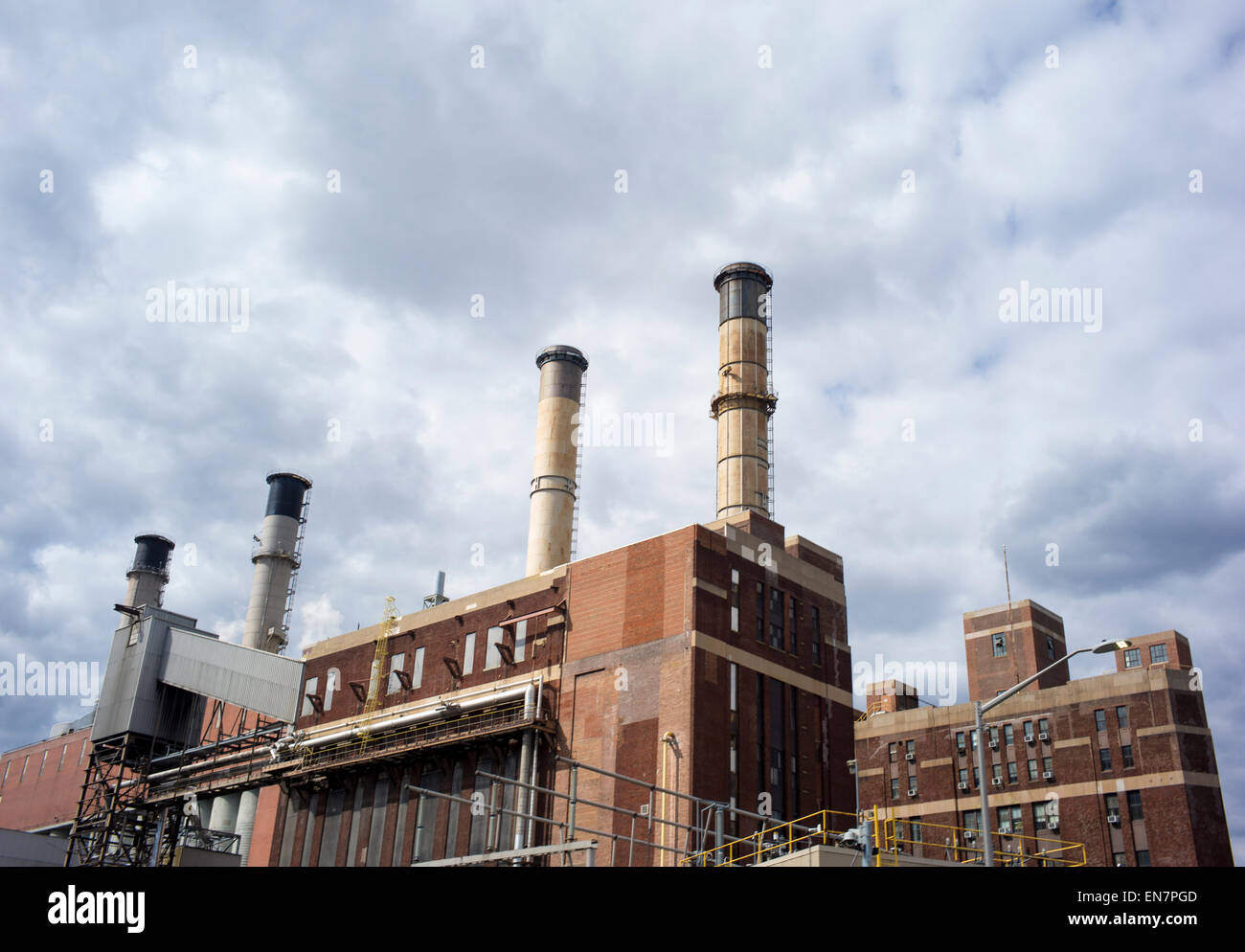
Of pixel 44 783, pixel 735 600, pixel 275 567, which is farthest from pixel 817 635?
pixel 44 783

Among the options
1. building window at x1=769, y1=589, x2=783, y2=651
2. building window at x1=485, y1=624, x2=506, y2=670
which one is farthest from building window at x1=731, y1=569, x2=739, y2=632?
building window at x1=485, y1=624, x2=506, y2=670

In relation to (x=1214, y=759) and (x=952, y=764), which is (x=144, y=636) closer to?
(x=952, y=764)

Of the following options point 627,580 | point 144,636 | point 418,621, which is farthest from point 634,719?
point 144,636

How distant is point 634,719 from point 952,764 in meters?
36.9

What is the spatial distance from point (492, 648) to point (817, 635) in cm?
1589

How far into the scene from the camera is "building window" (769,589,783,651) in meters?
51.8

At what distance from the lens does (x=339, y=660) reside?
203ft

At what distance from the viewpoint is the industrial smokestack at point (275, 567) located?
91.9 m

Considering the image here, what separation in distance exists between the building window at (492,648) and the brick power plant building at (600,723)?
0.16m

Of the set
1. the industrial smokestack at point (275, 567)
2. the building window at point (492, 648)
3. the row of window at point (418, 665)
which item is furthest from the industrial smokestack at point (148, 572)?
the building window at point (492, 648)

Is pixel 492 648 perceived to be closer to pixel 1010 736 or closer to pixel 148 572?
pixel 1010 736
